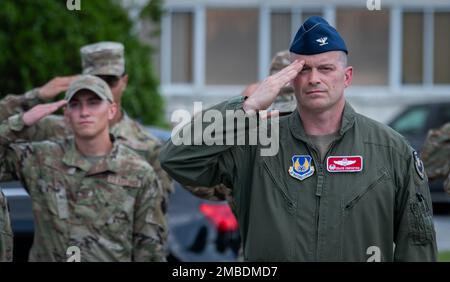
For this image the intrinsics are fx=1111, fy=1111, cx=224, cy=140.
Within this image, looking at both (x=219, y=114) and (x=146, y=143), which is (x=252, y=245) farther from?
(x=146, y=143)

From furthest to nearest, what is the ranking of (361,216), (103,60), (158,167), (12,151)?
1. (103,60)
2. (158,167)
3. (12,151)
4. (361,216)

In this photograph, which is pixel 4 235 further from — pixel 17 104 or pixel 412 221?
pixel 412 221

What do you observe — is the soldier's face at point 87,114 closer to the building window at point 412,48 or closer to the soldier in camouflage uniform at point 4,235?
the soldier in camouflage uniform at point 4,235

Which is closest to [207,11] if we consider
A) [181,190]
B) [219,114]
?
[181,190]

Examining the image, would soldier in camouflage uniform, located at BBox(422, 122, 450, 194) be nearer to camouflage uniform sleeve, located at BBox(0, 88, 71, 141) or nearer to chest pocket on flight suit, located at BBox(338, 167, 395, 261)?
chest pocket on flight suit, located at BBox(338, 167, 395, 261)

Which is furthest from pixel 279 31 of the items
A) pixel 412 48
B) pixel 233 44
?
pixel 412 48

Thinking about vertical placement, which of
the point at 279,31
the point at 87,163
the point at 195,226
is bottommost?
the point at 195,226

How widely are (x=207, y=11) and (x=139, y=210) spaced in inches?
579

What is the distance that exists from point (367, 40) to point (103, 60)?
1391 cm

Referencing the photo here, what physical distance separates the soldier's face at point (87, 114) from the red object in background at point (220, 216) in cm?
195

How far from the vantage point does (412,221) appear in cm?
432

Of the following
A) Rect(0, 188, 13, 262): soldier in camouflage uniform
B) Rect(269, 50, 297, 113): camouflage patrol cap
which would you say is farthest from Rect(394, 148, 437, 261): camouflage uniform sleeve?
Rect(0, 188, 13, 262): soldier in camouflage uniform

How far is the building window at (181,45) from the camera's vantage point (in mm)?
20469

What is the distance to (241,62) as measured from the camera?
20531mm
